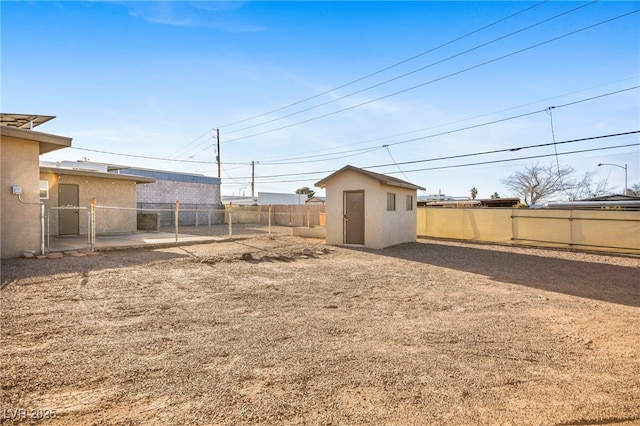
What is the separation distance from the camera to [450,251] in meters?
12.0

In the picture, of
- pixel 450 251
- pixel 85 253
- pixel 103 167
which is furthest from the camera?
pixel 103 167

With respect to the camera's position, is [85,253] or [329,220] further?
[329,220]

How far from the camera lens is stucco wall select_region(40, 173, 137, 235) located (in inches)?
514

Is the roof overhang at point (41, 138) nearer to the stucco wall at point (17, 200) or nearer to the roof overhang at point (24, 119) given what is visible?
the stucco wall at point (17, 200)

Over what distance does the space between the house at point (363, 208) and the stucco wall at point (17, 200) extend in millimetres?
9411

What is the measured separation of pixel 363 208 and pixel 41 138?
10332 mm

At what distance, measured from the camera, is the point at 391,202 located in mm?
13180

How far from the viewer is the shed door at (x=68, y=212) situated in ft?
43.5

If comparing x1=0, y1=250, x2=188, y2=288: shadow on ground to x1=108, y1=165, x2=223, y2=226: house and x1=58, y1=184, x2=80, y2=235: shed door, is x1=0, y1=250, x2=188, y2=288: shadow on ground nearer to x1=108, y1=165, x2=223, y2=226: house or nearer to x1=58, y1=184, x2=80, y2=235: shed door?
x1=58, y1=184, x2=80, y2=235: shed door

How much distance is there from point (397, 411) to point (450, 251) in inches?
420

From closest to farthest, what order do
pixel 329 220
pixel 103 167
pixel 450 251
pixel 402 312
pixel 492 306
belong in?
pixel 402 312, pixel 492 306, pixel 450 251, pixel 329 220, pixel 103 167

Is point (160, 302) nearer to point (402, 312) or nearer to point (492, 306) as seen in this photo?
point (402, 312)

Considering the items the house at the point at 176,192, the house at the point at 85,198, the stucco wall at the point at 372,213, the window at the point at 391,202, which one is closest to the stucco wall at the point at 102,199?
the house at the point at 85,198

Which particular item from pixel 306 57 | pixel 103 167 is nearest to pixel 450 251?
pixel 306 57
